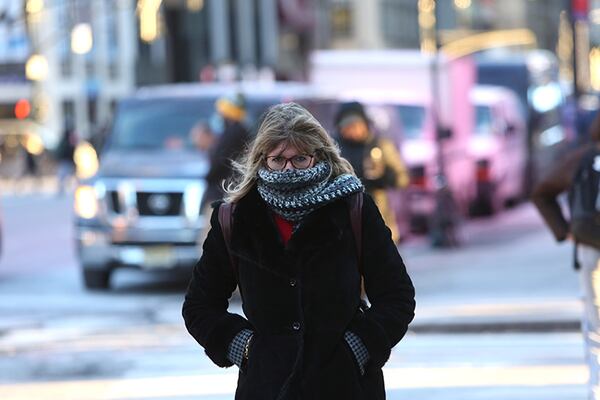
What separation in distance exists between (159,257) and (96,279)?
102 cm

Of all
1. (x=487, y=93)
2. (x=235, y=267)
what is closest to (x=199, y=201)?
(x=235, y=267)

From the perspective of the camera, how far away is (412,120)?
22531 millimetres

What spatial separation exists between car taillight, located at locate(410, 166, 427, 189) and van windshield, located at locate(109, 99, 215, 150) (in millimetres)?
5519

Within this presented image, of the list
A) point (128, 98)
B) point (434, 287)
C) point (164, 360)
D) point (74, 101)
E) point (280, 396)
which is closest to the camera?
point (280, 396)

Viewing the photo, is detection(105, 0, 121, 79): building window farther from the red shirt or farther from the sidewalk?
the red shirt

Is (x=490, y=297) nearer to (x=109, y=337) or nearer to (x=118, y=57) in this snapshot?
(x=109, y=337)

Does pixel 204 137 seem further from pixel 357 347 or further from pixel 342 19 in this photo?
pixel 342 19

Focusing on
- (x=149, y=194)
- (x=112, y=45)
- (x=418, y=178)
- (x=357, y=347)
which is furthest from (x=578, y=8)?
(x=112, y=45)

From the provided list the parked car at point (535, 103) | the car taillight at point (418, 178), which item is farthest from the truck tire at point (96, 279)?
the parked car at point (535, 103)

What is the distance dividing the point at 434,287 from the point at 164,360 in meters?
4.94

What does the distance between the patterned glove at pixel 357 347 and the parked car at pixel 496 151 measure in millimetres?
21099

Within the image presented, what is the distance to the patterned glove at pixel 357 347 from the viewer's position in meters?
4.46

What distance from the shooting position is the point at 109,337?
1248cm

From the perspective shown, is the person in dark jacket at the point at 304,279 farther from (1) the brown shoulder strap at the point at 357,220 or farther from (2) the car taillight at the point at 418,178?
(2) the car taillight at the point at 418,178
